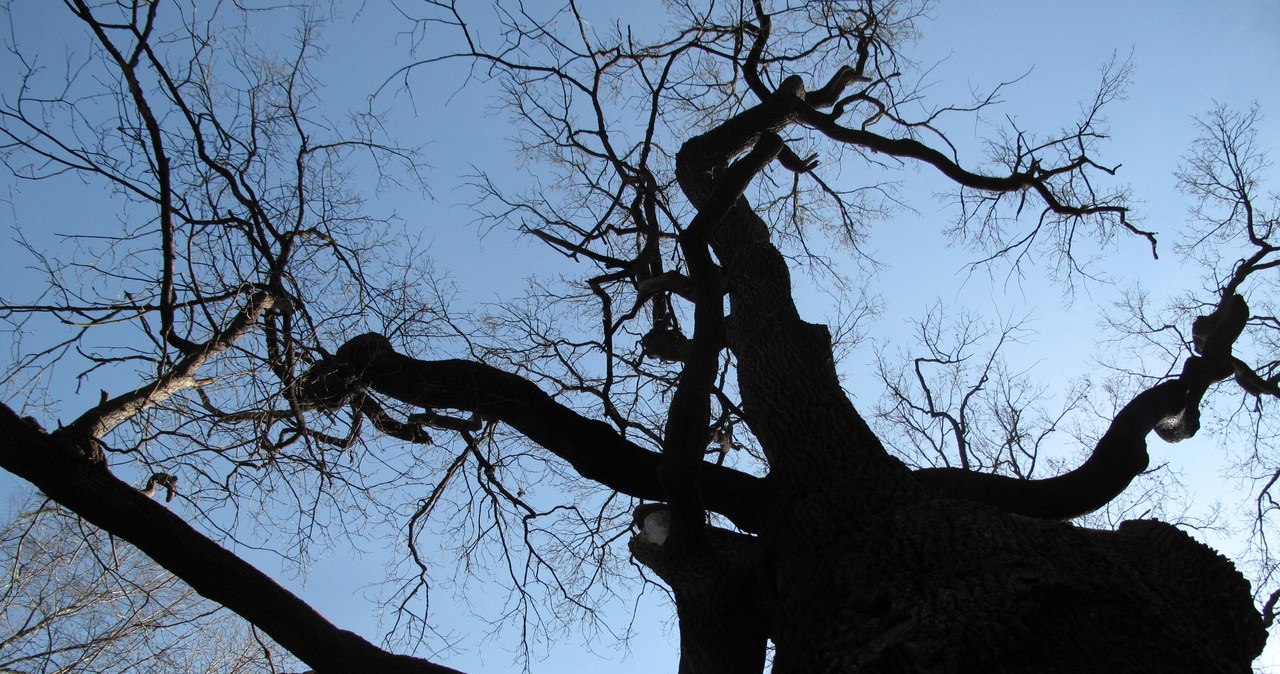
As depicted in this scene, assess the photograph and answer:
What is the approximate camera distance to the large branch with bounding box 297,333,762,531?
3879mm

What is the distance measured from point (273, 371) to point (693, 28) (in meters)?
4.11

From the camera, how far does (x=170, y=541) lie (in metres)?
2.86

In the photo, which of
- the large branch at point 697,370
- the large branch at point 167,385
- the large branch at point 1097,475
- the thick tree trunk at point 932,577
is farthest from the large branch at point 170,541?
the large branch at point 1097,475

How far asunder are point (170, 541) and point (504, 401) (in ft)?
5.42

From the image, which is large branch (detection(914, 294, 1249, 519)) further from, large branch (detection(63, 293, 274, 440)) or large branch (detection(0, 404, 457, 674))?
large branch (detection(63, 293, 274, 440))

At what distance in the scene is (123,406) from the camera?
3334mm

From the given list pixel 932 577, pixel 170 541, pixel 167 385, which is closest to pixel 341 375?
pixel 167 385

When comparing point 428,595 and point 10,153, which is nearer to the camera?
point 10,153

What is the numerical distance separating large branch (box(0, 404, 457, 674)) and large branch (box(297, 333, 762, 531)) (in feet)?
3.56

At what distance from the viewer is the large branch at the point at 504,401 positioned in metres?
3.88

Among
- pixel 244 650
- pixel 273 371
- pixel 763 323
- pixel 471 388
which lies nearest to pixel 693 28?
pixel 763 323

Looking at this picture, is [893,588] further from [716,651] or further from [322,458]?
[322,458]

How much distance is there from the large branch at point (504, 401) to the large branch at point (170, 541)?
1.09 meters

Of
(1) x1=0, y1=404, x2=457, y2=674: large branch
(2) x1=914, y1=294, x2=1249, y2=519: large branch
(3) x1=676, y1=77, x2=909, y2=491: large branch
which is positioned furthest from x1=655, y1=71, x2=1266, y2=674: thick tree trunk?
(1) x1=0, y1=404, x2=457, y2=674: large branch
